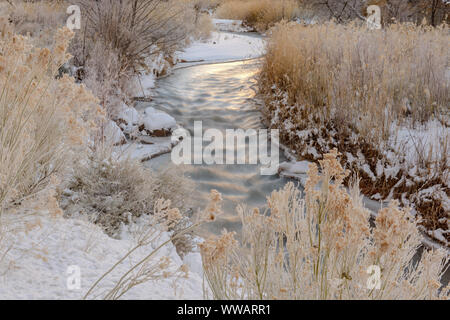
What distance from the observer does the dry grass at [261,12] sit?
17.0 meters

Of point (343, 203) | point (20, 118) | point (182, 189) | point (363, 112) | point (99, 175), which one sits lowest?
point (182, 189)

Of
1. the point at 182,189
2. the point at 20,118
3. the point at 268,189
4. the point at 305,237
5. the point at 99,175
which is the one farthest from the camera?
the point at 268,189

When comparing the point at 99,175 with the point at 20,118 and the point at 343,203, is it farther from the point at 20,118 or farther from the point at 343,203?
the point at 343,203

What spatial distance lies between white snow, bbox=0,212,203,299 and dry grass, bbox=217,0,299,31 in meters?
15.3

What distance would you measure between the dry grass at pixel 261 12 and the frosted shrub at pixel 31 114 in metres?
15.2

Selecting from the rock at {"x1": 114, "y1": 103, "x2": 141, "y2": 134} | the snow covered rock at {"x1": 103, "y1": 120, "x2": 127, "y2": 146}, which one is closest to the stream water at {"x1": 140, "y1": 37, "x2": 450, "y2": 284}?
the snow covered rock at {"x1": 103, "y1": 120, "x2": 127, "y2": 146}

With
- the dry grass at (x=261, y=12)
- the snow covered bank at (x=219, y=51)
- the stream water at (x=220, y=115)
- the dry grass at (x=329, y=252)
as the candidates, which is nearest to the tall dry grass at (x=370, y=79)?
the stream water at (x=220, y=115)

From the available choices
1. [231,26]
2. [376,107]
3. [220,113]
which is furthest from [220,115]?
[231,26]

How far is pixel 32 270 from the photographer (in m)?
1.61

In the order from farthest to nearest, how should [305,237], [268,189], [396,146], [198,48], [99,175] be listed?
[198,48]
[268,189]
[396,146]
[99,175]
[305,237]

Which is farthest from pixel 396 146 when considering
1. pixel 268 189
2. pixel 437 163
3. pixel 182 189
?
pixel 182 189

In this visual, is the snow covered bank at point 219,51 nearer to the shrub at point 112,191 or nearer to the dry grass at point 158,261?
the shrub at point 112,191

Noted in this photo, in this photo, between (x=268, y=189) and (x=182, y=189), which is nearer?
(x=182, y=189)
